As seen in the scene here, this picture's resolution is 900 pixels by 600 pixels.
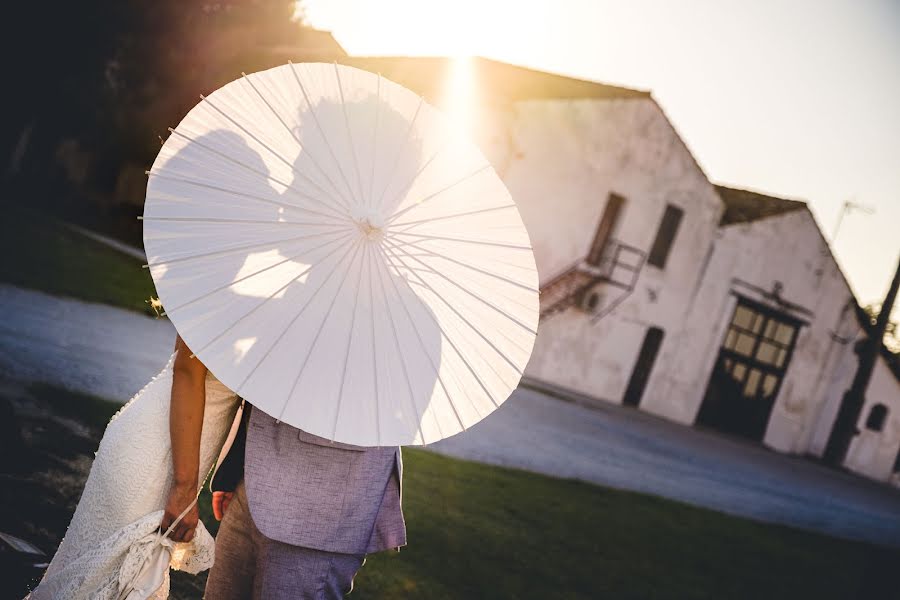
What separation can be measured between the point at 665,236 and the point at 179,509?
22886 mm

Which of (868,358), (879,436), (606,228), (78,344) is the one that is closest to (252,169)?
(78,344)

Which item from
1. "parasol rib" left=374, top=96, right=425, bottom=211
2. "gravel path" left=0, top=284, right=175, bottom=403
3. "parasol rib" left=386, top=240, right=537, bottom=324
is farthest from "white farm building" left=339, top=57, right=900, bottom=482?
"parasol rib" left=374, top=96, right=425, bottom=211

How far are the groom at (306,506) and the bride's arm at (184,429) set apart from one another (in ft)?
0.48

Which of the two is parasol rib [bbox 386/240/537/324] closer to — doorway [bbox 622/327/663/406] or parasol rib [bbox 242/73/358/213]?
parasol rib [bbox 242/73/358/213]

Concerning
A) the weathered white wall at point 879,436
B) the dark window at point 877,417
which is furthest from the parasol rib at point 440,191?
the dark window at point 877,417

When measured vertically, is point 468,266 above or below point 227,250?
above

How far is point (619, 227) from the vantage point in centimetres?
2245

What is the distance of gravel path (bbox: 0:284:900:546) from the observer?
21.5 feet

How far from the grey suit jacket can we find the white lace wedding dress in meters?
0.22

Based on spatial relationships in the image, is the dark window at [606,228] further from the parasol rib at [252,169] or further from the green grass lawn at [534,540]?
the parasol rib at [252,169]

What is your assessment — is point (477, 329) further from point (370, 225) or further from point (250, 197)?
point (250, 197)

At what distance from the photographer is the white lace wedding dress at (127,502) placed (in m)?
1.96

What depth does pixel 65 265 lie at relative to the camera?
1177 centimetres

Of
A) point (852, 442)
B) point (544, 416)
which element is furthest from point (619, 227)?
point (852, 442)
